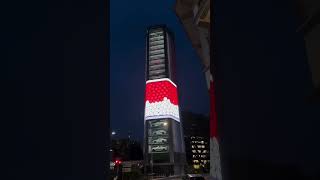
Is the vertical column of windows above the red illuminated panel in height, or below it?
above

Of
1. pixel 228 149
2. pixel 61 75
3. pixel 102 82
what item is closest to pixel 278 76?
pixel 228 149

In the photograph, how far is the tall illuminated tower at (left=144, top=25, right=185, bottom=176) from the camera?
86.9m

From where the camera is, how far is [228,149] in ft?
23.3

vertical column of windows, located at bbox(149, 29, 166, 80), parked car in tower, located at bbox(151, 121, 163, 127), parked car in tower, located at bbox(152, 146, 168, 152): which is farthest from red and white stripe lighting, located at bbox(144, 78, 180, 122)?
parked car in tower, located at bbox(152, 146, 168, 152)

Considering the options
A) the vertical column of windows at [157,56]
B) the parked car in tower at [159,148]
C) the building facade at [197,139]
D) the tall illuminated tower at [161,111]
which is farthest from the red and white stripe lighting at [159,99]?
the building facade at [197,139]

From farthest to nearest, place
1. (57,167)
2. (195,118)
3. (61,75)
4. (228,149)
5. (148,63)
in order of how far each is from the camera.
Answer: (195,118)
(148,63)
(228,149)
(61,75)
(57,167)

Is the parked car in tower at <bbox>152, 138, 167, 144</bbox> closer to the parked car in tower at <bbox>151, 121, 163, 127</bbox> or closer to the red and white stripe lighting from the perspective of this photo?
the parked car in tower at <bbox>151, 121, 163, 127</bbox>

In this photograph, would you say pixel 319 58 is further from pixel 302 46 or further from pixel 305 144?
pixel 305 144

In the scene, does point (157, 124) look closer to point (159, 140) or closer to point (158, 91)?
point (159, 140)

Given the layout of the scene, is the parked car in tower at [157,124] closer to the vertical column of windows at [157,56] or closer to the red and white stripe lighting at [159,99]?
the red and white stripe lighting at [159,99]

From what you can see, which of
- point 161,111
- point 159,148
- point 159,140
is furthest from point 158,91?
point 159,148

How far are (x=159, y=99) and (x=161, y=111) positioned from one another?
4.05 m

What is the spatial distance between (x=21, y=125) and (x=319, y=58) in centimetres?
417

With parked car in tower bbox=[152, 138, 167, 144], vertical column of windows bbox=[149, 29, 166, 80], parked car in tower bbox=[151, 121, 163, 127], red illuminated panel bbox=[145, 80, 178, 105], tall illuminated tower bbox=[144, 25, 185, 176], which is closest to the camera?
tall illuminated tower bbox=[144, 25, 185, 176]
